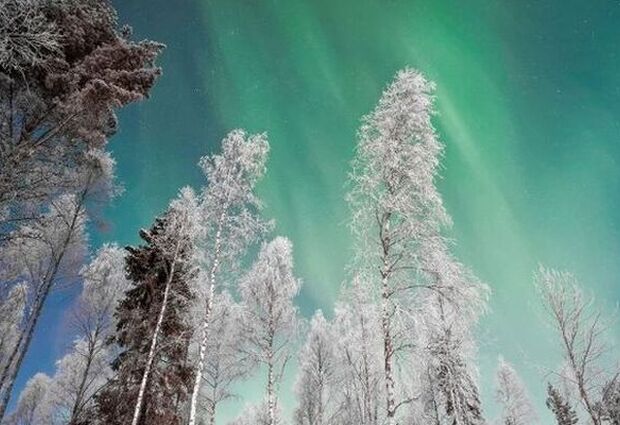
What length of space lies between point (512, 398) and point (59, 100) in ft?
118

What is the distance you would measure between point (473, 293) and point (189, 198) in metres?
10.4

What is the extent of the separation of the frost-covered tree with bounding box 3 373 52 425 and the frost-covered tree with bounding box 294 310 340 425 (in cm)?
2042

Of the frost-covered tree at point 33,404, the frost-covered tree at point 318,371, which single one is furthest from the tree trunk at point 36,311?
the frost-covered tree at point 33,404

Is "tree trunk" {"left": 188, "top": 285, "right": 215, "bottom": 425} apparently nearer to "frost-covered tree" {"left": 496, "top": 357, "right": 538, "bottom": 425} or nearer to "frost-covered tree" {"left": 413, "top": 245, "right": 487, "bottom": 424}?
"frost-covered tree" {"left": 413, "top": 245, "right": 487, "bottom": 424}

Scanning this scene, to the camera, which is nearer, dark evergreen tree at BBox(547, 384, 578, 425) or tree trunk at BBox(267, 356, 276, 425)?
tree trunk at BBox(267, 356, 276, 425)

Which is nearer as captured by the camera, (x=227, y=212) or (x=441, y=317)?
(x=441, y=317)

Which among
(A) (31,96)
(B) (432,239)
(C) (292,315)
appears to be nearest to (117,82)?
(A) (31,96)

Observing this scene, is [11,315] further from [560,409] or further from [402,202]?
[560,409]

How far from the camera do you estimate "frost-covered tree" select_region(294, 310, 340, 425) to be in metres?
21.2

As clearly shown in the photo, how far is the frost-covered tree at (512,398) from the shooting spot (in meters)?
30.5

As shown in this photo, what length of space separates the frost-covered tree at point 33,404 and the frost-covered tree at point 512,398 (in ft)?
115

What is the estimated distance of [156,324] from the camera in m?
13.1

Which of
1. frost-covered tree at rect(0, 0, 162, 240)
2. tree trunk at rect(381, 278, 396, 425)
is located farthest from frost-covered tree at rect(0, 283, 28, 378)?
tree trunk at rect(381, 278, 396, 425)

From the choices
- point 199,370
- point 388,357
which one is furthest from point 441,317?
point 199,370
